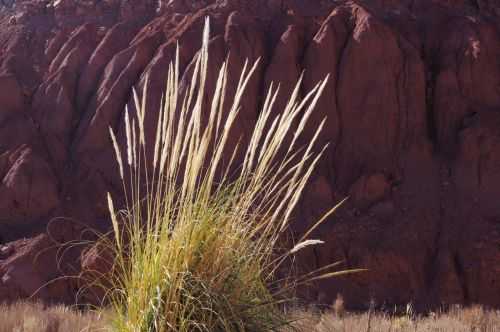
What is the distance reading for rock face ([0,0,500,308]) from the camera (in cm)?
1628

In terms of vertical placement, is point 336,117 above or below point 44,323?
below

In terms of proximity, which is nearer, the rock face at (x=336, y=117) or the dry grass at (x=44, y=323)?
the dry grass at (x=44, y=323)

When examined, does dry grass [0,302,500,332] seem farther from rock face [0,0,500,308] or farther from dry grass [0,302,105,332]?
rock face [0,0,500,308]

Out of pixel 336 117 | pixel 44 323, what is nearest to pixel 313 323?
pixel 44 323

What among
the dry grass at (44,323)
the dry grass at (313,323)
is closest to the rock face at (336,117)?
the dry grass at (313,323)

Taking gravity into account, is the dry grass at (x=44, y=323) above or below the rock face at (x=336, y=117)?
above

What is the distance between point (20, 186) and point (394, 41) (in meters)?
12.1

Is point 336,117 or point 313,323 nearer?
point 313,323

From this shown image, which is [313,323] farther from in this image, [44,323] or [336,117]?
[336,117]

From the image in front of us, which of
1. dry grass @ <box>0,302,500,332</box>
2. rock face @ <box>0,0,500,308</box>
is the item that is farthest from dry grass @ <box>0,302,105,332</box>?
rock face @ <box>0,0,500,308</box>

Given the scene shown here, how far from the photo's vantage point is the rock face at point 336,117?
53.4 feet

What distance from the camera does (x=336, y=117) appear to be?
19.9 m

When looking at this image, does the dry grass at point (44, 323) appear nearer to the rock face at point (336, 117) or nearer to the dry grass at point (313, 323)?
the dry grass at point (313, 323)

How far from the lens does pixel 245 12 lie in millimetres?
22438
